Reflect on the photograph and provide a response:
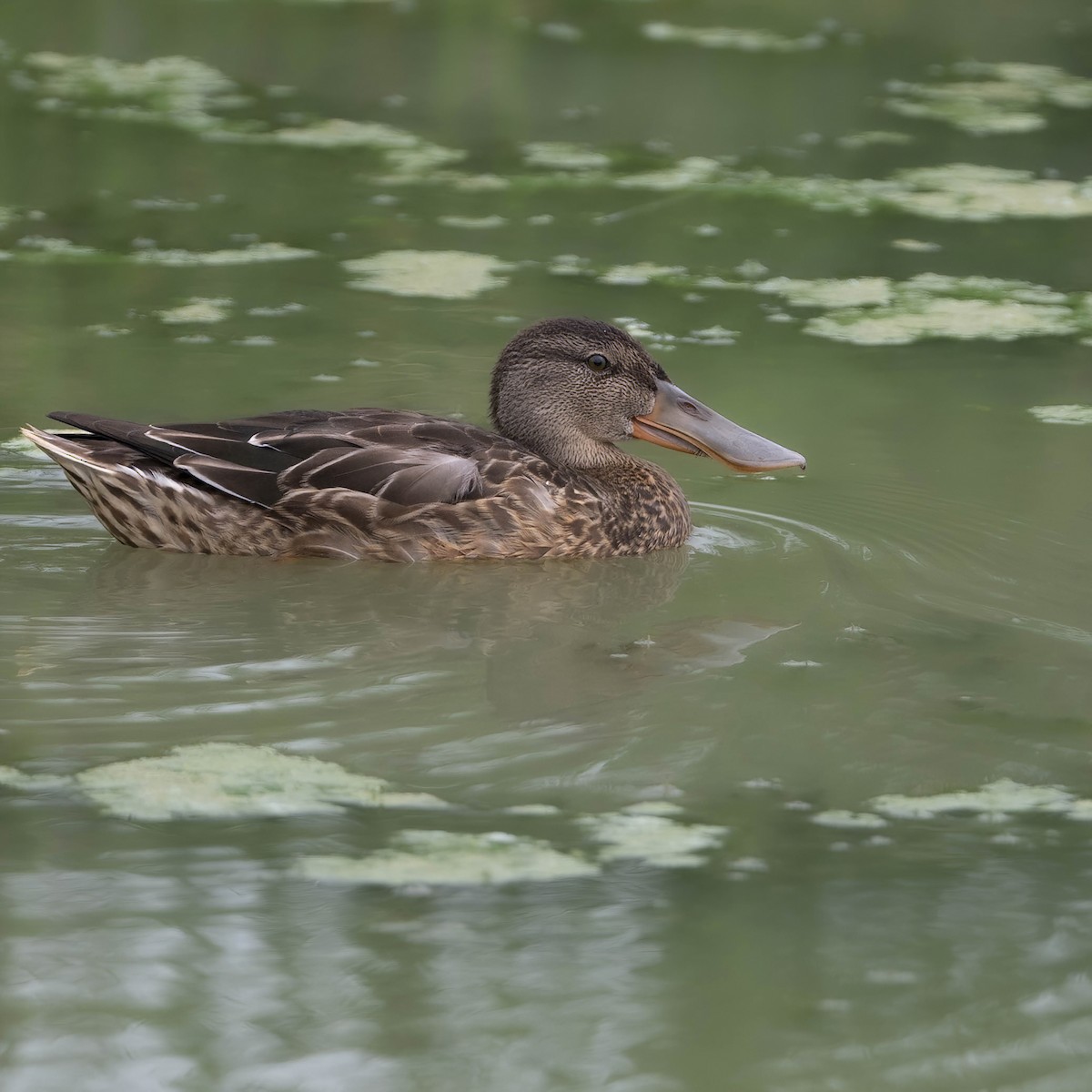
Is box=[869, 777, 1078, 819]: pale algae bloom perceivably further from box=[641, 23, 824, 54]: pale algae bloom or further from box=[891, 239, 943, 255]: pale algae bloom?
box=[641, 23, 824, 54]: pale algae bloom

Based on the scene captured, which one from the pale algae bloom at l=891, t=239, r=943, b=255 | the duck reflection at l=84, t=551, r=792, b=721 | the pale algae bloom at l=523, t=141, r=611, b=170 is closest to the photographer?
the duck reflection at l=84, t=551, r=792, b=721

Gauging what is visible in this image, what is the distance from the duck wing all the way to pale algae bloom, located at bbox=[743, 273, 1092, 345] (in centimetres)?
280

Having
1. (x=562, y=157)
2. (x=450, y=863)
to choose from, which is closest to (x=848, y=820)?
(x=450, y=863)

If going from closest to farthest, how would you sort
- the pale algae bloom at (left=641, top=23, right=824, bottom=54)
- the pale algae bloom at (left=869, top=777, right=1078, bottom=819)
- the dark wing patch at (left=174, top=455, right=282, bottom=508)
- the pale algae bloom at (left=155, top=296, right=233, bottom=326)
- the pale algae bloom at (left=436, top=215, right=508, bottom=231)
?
the pale algae bloom at (left=869, top=777, right=1078, bottom=819)
the dark wing patch at (left=174, top=455, right=282, bottom=508)
the pale algae bloom at (left=155, top=296, right=233, bottom=326)
the pale algae bloom at (left=436, top=215, right=508, bottom=231)
the pale algae bloom at (left=641, top=23, right=824, bottom=54)

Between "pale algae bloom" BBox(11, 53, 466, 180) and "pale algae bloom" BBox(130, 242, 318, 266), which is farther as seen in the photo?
"pale algae bloom" BBox(11, 53, 466, 180)

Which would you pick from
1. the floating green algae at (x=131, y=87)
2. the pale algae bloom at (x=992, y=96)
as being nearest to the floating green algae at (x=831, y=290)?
the pale algae bloom at (x=992, y=96)

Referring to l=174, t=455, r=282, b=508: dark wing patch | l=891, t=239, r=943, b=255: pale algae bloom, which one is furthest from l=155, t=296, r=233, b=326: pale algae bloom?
l=891, t=239, r=943, b=255: pale algae bloom

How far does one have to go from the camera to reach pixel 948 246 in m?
9.71

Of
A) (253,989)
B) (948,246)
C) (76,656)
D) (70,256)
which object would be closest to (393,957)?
(253,989)

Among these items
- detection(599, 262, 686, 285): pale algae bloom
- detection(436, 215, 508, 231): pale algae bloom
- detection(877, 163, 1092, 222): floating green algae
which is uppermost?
detection(877, 163, 1092, 222): floating green algae

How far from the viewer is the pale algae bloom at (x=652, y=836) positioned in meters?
4.12

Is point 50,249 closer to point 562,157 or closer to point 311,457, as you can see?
point 562,157

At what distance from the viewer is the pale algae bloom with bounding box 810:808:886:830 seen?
169 inches

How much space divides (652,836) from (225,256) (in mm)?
A: 5719
